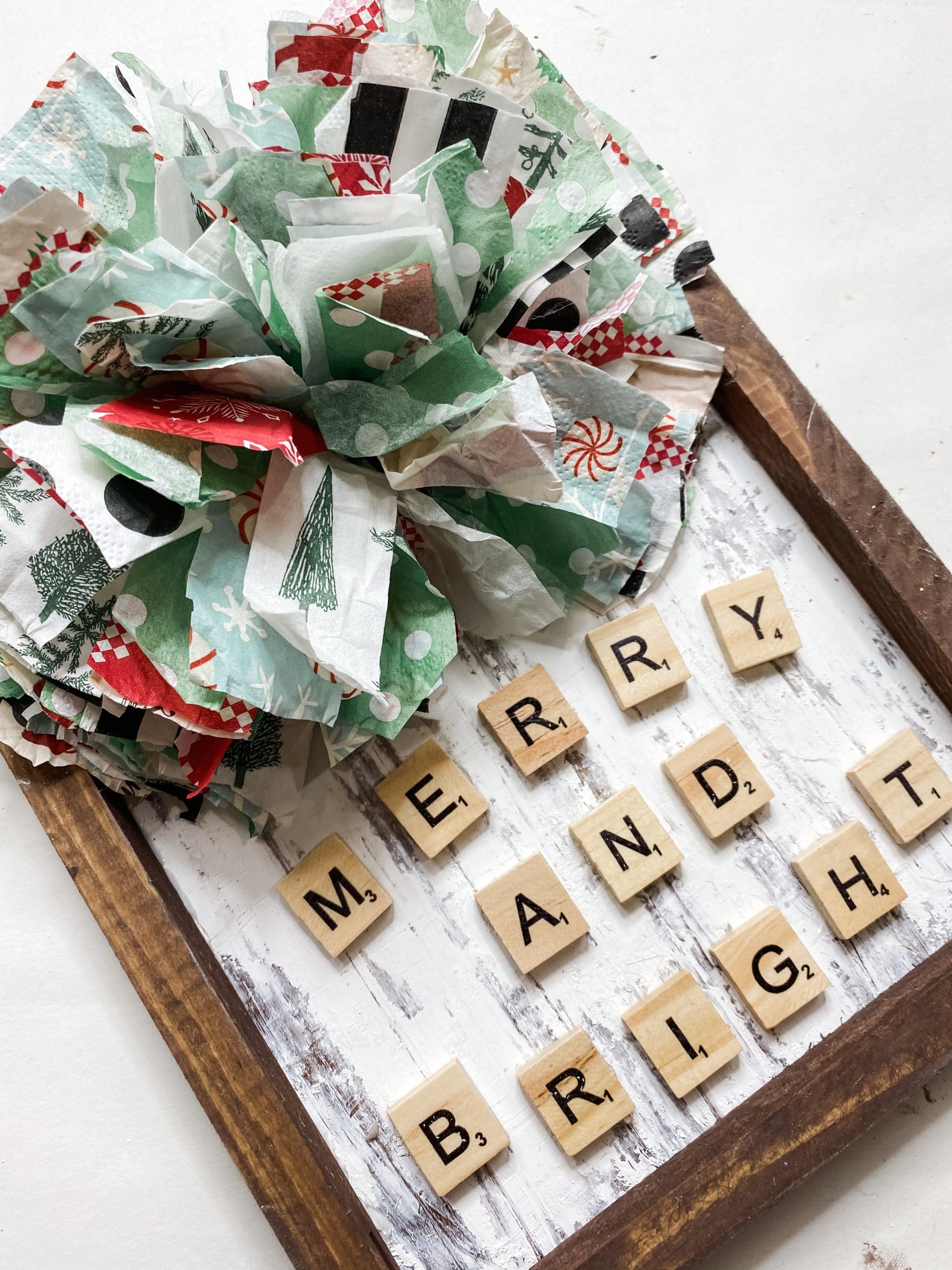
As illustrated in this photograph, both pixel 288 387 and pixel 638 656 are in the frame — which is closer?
pixel 288 387

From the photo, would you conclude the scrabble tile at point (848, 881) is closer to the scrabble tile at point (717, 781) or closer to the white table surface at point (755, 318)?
the scrabble tile at point (717, 781)

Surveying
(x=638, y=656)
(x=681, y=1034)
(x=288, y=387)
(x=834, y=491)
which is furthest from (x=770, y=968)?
(x=288, y=387)

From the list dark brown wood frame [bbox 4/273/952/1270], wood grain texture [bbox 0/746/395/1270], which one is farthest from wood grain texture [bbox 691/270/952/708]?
wood grain texture [bbox 0/746/395/1270]

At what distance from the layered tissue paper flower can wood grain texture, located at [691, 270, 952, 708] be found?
0.10 metres

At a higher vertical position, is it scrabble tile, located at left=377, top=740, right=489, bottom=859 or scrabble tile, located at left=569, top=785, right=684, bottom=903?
scrabble tile, located at left=569, top=785, right=684, bottom=903

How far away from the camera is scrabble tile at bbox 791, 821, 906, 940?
25.0 inches

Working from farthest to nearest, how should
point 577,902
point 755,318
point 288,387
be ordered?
point 755,318
point 577,902
point 288,387

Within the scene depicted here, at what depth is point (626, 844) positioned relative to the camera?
2.06 feet

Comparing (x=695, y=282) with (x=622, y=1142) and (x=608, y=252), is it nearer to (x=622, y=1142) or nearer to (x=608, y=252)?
(x=608, y=252)

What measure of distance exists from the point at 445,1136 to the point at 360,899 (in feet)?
0.51

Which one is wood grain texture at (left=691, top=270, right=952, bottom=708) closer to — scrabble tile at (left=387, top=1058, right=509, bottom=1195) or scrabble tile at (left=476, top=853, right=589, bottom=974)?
scrabble tile at (left=476, top=853, right=589, bottom=974)

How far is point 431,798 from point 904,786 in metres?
0.33

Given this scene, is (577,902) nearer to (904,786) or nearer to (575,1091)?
(575,1091)

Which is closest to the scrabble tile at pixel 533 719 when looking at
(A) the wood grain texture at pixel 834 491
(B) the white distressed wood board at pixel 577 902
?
(B) the white distressed wood board at pixel 577 902
